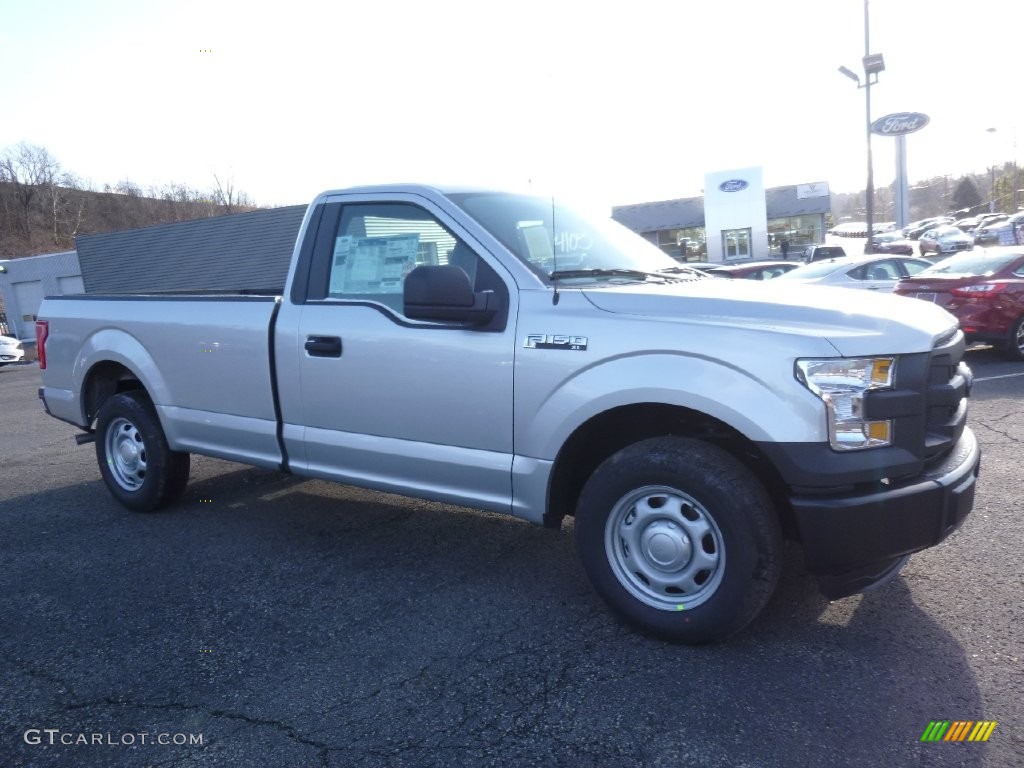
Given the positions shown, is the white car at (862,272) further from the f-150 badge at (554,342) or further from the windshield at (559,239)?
the f-150 badge at (554,342)

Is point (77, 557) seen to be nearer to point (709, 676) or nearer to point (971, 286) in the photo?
point (709, 676)

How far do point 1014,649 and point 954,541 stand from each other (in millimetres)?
1230

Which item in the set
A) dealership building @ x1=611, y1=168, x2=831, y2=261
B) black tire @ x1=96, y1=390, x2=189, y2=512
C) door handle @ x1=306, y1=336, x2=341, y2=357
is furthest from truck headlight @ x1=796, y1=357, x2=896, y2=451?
dealership building @ x1=611, y1=168, x2=831, y2=261

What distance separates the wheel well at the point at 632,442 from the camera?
134 inches

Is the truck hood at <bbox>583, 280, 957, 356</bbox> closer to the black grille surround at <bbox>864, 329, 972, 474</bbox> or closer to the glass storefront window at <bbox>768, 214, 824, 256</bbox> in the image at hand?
the black grille surround at <bbox>864, 329, 972, 474</bbox>

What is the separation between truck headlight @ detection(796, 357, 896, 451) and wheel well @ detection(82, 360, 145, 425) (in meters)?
4.65

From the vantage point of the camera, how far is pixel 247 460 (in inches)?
194

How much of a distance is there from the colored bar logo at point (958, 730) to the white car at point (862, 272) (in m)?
11.2

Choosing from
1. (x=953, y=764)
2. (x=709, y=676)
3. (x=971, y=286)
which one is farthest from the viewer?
(x=971, y=286)

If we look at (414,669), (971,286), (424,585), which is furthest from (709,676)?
(971,286)

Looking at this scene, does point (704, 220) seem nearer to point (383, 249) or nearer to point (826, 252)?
point (826, 252)

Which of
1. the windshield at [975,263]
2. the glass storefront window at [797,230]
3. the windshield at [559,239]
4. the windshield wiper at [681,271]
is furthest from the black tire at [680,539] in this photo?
the glass storefront window at [797,230]

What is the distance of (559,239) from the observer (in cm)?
420

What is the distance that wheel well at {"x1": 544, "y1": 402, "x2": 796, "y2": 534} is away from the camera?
11.2ft
